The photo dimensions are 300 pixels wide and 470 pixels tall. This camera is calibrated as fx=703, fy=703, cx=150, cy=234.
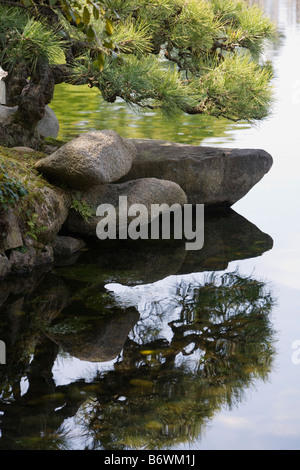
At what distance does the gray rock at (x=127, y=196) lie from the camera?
4.95 meters

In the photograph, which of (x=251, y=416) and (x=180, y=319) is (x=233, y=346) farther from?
(x=251, y=416)

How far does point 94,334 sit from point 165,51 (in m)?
3.03

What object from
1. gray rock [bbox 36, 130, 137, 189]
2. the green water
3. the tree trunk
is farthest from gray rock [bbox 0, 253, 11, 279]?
the green water

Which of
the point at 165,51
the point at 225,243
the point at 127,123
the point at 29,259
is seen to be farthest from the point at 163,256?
the point at 127,123

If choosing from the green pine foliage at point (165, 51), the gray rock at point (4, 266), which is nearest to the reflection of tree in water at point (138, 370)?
the gray rock at point (4, 266)

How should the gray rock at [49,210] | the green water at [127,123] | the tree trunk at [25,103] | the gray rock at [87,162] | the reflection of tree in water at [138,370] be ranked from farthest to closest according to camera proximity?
the green water at [127,123], the tree trunk at [25,103], the gray rock at [87,162], the gray rock at [49,210], the reflection of tree in water at [138,370]

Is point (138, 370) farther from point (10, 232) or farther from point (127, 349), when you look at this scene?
point (10, 232)

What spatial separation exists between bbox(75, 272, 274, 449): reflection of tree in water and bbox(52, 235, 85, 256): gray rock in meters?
1.01

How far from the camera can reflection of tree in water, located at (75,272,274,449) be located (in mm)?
2699

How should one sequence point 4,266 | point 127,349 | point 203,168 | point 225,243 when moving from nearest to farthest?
point 127,349, point 4,266, point 225,243, point 203,168

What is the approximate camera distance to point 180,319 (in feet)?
12.1

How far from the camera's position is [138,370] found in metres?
3.14

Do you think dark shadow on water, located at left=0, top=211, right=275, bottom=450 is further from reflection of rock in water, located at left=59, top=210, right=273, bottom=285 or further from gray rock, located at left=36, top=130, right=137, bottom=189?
gray rock, located at left=36, top=130, right=137, bottom=189

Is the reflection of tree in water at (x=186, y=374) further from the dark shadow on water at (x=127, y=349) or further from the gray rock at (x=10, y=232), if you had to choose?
the gray rock at (x=10, y=232)
